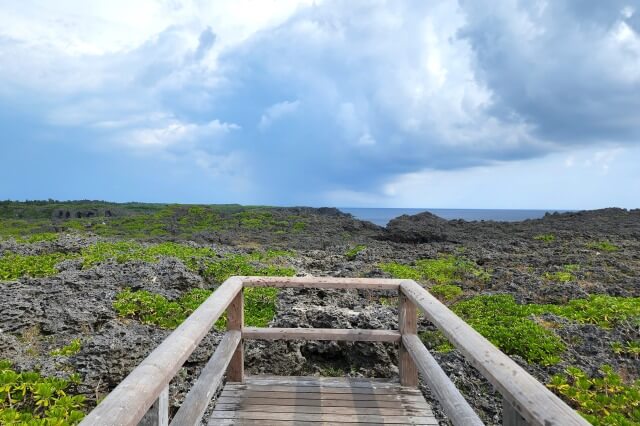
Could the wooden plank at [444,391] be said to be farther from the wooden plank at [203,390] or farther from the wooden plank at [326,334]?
the wooden plank at [203,390]

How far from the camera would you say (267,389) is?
479 centimetres

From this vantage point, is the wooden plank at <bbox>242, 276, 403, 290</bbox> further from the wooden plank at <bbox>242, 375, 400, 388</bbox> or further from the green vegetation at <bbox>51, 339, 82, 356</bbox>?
the green vegetation at <bbox>51, 339, 82, 356</bbox>

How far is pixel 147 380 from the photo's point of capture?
6.41 ft

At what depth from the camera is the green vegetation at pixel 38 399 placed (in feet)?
14.3

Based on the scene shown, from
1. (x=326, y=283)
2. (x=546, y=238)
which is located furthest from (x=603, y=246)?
(x=326, y=283)

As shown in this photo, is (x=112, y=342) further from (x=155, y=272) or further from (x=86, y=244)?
(x=86, y=244)

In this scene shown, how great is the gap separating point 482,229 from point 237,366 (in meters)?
28.1

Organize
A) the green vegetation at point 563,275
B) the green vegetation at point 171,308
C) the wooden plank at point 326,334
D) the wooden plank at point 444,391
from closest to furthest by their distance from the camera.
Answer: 1. the wooden plank at point 444,391
2. the wooden plank at point 326,334
3. the green vegetation at point 171,308
4. the green vegetation at point 563,275

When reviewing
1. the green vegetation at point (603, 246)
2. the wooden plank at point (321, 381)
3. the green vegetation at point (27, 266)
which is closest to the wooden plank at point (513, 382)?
the wooden plank at point (321, 381)

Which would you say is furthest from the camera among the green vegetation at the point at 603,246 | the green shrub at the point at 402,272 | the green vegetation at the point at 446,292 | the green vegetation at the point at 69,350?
the green vegetation at the point at 603,246

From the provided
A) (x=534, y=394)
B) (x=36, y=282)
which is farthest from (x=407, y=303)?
(x=36, y=282)

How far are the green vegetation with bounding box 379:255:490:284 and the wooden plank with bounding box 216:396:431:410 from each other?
351 inches

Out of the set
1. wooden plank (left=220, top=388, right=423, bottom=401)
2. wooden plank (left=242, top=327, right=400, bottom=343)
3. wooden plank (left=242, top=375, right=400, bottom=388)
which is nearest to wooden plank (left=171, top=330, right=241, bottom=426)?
wooden plank (left=242, top=327, right=400, bottom=343)

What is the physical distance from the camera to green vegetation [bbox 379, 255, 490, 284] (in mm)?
13868
